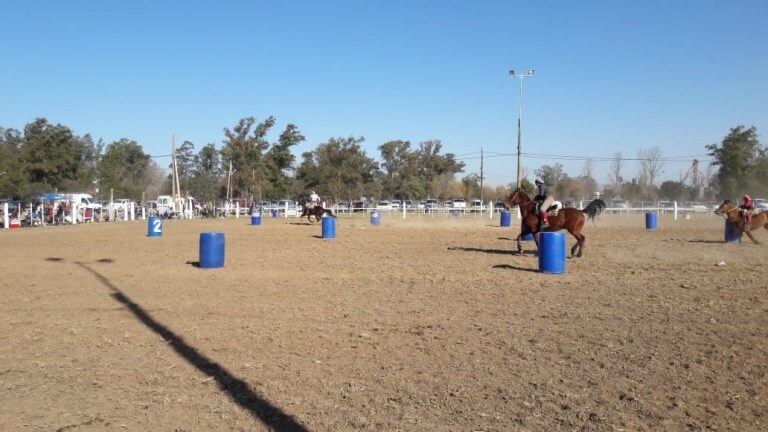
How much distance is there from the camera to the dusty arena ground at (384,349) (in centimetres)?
495

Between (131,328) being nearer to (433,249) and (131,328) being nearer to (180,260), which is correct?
(180,260)

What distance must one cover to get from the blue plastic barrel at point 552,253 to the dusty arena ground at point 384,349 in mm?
307

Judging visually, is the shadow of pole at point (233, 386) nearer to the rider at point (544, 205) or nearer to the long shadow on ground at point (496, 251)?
the rider at point (544, 205)

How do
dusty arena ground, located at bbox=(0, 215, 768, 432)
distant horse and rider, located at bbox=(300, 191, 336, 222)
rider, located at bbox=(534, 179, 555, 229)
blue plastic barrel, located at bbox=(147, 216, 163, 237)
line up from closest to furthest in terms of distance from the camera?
dusty arena ground, located at bbox=(0, 215, 768, 432)
rider, located at bbox=(534, 179, 555, 229)
blue plastic barrel, located at bbox=(147, 216, 163, 237)
distant horse and rider, located at bbox=(300, 191, 336, 222)

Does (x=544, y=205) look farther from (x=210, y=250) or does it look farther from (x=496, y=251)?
(x=210, y=250)

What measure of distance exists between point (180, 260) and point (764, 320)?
13775 millimetres

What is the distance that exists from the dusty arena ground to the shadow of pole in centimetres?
3

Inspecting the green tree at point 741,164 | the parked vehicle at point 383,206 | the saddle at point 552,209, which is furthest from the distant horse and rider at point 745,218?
the green tree at point 741,164

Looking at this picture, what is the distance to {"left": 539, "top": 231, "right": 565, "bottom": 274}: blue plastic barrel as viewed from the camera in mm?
13336

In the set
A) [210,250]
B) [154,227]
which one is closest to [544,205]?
[210,250]

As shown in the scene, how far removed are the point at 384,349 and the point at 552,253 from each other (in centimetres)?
749

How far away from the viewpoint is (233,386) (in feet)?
18.5

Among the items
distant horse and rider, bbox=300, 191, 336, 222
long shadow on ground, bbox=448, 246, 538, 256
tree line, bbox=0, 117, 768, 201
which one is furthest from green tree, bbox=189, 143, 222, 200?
long shadow on ground, bbox=448, 246, 538, 256

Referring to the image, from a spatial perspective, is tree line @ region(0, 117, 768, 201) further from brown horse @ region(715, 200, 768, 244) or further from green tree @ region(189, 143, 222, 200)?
brown horse @ region(715, 200, 768, 244)
